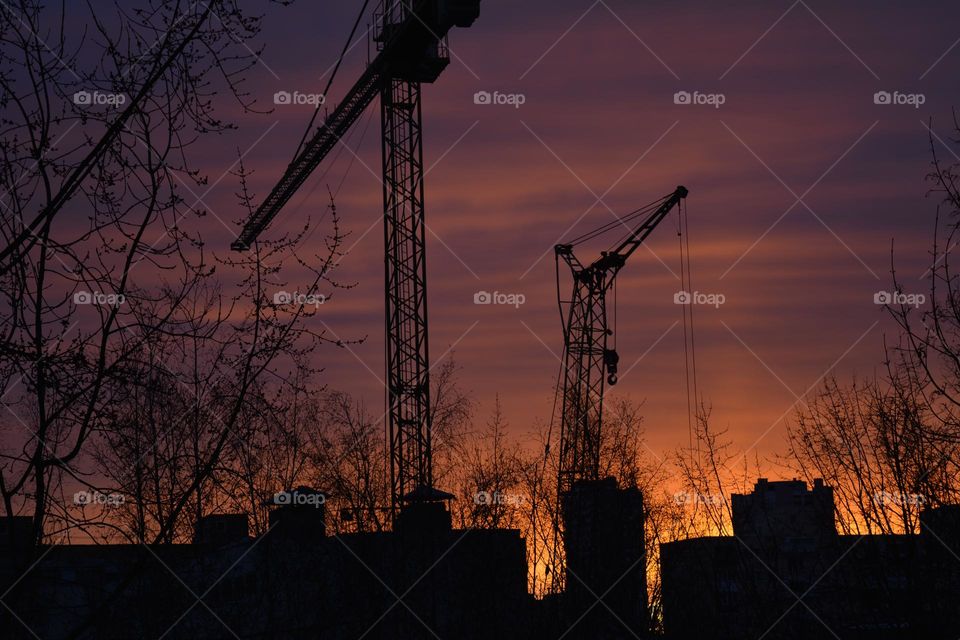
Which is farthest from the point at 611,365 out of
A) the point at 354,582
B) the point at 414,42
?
the point at 354,582

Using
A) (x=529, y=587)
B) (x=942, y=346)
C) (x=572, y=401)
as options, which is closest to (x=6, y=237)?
(x=942, y=346)

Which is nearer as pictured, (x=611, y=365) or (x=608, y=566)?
(x=608, y=566)

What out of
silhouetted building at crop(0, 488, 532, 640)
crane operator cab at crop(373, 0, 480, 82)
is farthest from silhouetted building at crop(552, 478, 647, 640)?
crane operator cab at crop(373, 0, 480, 82)

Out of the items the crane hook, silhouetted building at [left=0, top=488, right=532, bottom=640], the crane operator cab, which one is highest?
the crane operator cab

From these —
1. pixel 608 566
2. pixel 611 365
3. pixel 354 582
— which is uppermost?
pixel 611 365

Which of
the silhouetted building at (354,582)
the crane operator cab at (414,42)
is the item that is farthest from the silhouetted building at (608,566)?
the crane operator cab at (414,42)

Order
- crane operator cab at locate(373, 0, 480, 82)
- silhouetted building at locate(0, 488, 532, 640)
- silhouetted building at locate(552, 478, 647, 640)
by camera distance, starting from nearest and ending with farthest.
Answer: silhouetted building at locate(0, 488, 532, 640)
silhouetted building at locate(552, 478, 647, 640)
crane operator cab at locate(373, 0, 480, 82)

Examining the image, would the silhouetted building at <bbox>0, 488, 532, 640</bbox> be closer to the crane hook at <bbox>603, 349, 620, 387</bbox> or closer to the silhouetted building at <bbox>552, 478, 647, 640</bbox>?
the silhouetted building at <bbox>552, 478, 647, 640</bbox>

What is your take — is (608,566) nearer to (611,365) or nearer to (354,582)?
(354,582)

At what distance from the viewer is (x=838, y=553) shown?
1452cm

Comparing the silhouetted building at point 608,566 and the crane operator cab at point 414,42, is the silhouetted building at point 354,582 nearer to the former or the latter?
the silhouetted building at point 608,566

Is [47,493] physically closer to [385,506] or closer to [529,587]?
[529,587]

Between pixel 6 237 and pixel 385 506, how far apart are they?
2550cm

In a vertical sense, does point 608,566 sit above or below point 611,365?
below
